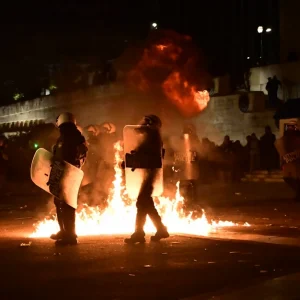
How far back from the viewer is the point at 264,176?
24.0 m

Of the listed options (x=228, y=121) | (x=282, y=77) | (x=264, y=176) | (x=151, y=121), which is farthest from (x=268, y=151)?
(x=151, y=121)

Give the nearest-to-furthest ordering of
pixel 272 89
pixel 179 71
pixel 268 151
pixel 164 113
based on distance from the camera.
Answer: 1. pixel 179 71
2. pixel 164 113
3. pixel 268 151
4. pixel 272 89

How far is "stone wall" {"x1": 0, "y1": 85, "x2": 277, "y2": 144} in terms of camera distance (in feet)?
75.8

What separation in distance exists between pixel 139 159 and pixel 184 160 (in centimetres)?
277

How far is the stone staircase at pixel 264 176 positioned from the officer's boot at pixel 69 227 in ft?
47.0

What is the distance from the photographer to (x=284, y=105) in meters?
27.9

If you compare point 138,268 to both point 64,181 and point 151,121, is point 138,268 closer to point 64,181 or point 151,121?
point 64,181

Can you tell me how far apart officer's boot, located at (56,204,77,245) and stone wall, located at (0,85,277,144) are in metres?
9.04

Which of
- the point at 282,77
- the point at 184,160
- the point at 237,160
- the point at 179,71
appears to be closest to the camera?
the point at 184,160

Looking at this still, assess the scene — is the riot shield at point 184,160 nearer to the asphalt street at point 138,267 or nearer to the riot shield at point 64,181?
the asphalt street at point 138,267

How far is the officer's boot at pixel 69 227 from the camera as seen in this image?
10086 millimetres

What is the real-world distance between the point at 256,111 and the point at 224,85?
102 inches

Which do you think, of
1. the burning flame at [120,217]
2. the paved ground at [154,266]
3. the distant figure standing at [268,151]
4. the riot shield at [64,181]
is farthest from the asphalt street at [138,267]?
the distant figure standing at [268,151]

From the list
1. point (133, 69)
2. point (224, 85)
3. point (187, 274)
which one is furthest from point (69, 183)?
point (224, 85)
